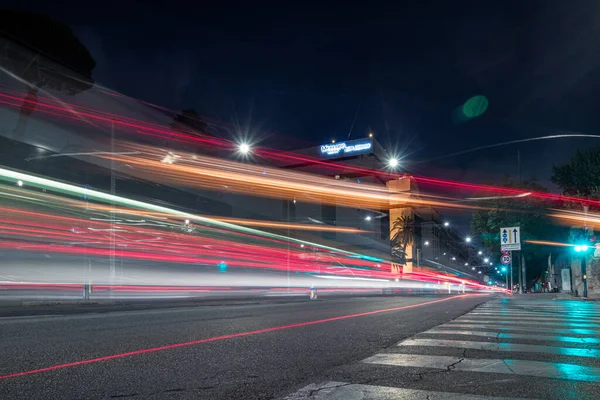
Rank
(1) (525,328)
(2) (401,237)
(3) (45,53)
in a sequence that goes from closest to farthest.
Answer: (1) (525,328) < (3) (45,53) < (2) (401,237)

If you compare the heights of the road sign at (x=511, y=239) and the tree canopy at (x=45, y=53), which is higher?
the tree canopy at (x=45, y=53)

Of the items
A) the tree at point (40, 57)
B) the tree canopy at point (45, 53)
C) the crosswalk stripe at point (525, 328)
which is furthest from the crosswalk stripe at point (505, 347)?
the tree canopy at point (45, 53)

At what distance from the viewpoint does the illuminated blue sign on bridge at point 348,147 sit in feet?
229

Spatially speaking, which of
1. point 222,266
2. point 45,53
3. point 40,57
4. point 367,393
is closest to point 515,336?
point 367,393

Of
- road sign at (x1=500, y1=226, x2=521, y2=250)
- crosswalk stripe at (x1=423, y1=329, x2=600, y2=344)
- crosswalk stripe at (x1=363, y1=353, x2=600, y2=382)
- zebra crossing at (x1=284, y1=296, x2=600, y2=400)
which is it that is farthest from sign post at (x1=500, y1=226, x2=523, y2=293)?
crosswalk stripe at (x1=363, y1=353, x2=600, y2=382)

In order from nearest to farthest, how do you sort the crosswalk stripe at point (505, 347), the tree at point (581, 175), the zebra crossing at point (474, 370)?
the zebra crossing at point (474, 370)
the crosswalk stripe at point (505, 347)
the tree at point (581, 175)

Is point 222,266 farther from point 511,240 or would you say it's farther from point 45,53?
point 45,53

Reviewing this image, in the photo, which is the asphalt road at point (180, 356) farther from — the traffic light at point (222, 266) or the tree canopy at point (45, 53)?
the tree canopy at point (45, 53)

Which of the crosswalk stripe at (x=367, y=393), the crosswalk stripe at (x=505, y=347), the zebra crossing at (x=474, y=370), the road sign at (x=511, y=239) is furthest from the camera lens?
the road sign at (x=511, y=239)

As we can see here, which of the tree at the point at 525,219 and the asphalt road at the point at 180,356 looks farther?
the tree at the point at 525,219

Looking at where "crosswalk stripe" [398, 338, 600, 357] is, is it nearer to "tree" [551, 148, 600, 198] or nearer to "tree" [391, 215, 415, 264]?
"tree" [551, 148, 600, 198]

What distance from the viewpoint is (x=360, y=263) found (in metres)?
43.1

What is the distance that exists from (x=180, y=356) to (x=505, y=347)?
487 cm

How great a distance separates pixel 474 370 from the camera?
17.5 ft
